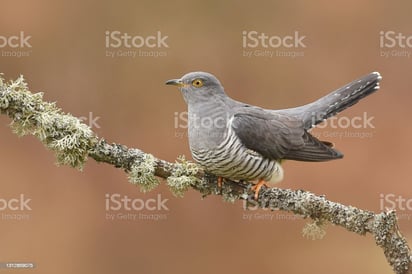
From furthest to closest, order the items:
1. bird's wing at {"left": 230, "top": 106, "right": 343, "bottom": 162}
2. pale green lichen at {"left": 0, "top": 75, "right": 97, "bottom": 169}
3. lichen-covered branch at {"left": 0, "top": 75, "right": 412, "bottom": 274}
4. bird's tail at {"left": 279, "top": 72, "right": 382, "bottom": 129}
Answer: bird's tail at {"left": 279, "top": 72, "right": 382, "bottom": 129} → bird's wing at {"left": 230, "top": 106, "right": 343, "bottom": 162} → pale green lichen at {"left": 0, "top": 75, "right": 97, "bottom": 169} → lichen-covered branch at {"left": 0, "top": 75, "right": 412, "bottom": 274}

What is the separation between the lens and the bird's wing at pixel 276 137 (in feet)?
11.4

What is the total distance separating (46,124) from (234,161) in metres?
1.04

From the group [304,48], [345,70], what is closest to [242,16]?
[304,48]

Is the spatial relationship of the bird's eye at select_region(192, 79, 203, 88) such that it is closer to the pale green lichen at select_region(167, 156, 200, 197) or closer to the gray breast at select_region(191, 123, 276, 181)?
the gray breast at select_region(191, 123, 276, 181)

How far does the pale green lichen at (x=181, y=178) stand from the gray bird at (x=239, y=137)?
0.74 feet

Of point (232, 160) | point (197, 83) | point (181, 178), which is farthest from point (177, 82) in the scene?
point (181, 178)

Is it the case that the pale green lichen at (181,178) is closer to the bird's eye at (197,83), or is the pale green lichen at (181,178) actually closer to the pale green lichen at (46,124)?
the pale green lichen at (46,124)

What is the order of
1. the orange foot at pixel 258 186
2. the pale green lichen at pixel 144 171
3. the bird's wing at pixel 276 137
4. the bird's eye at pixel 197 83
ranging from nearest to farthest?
the pale green lichen at pixel 144 171, the orange foot at pixel 258 186, the bird's wing at pixel 276 137, the bird's eye at pixel 197 83

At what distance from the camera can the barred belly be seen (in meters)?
3.28

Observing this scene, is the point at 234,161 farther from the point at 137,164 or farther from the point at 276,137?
the point at 137,164

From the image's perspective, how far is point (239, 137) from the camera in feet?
11.3

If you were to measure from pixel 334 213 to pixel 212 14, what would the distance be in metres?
3.89

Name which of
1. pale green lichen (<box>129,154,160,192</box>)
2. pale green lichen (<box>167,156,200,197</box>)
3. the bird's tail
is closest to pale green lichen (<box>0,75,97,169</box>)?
pale green lichen (<box>129,154,160,192</box>)

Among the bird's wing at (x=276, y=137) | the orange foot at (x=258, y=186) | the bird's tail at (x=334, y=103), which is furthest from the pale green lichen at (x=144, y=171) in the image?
the bird's tail at (x=334, y=103)
